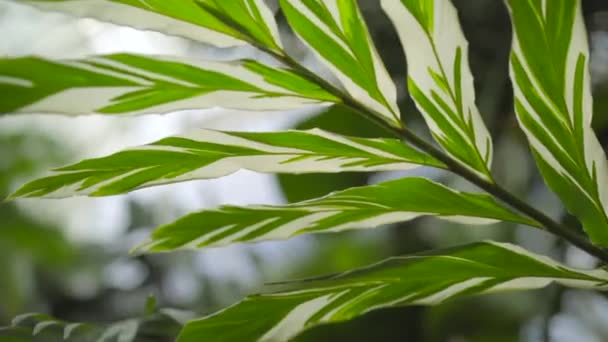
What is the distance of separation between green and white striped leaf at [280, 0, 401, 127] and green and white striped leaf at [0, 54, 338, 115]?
0.06 ft

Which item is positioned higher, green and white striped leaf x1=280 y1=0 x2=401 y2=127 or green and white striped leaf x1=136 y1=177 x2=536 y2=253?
green and white striped leaf x1=280 y1=0 x2=401 y2=127

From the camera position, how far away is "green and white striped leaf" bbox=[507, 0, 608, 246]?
323mm

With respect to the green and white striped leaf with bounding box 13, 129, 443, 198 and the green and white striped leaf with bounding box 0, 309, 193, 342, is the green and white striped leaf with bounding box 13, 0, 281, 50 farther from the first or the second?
the green and white striped leaf with bounding box 0, 309, 193, 342

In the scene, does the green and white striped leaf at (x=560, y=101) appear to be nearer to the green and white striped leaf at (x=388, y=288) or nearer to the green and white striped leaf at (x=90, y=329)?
the green and white striped leaf at (x=388, y=288)

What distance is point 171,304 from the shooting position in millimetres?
641

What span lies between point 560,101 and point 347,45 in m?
0.12

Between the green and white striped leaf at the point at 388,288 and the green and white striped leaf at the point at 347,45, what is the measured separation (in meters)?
0.09

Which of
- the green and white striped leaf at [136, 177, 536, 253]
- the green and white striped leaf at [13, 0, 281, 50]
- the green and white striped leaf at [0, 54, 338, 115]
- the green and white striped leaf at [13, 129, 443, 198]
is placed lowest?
the green and white striped leaf at [136, 177, 536, 253]

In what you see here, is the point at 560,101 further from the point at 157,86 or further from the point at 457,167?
the point at 157,86

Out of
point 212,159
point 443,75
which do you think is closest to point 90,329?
point 212,159

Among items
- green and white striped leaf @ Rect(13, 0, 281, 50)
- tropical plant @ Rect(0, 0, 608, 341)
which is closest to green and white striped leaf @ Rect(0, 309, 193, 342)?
tropical plant @ Rect(0, 0, 608, 341)

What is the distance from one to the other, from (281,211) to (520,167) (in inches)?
11.3

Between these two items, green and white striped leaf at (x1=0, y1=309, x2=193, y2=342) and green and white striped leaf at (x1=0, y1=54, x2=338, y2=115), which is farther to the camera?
green and white striped leaf at (x1=0, y1=309, x2=193, y2=342)

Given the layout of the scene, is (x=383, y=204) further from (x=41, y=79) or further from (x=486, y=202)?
(x=41, y=79)
